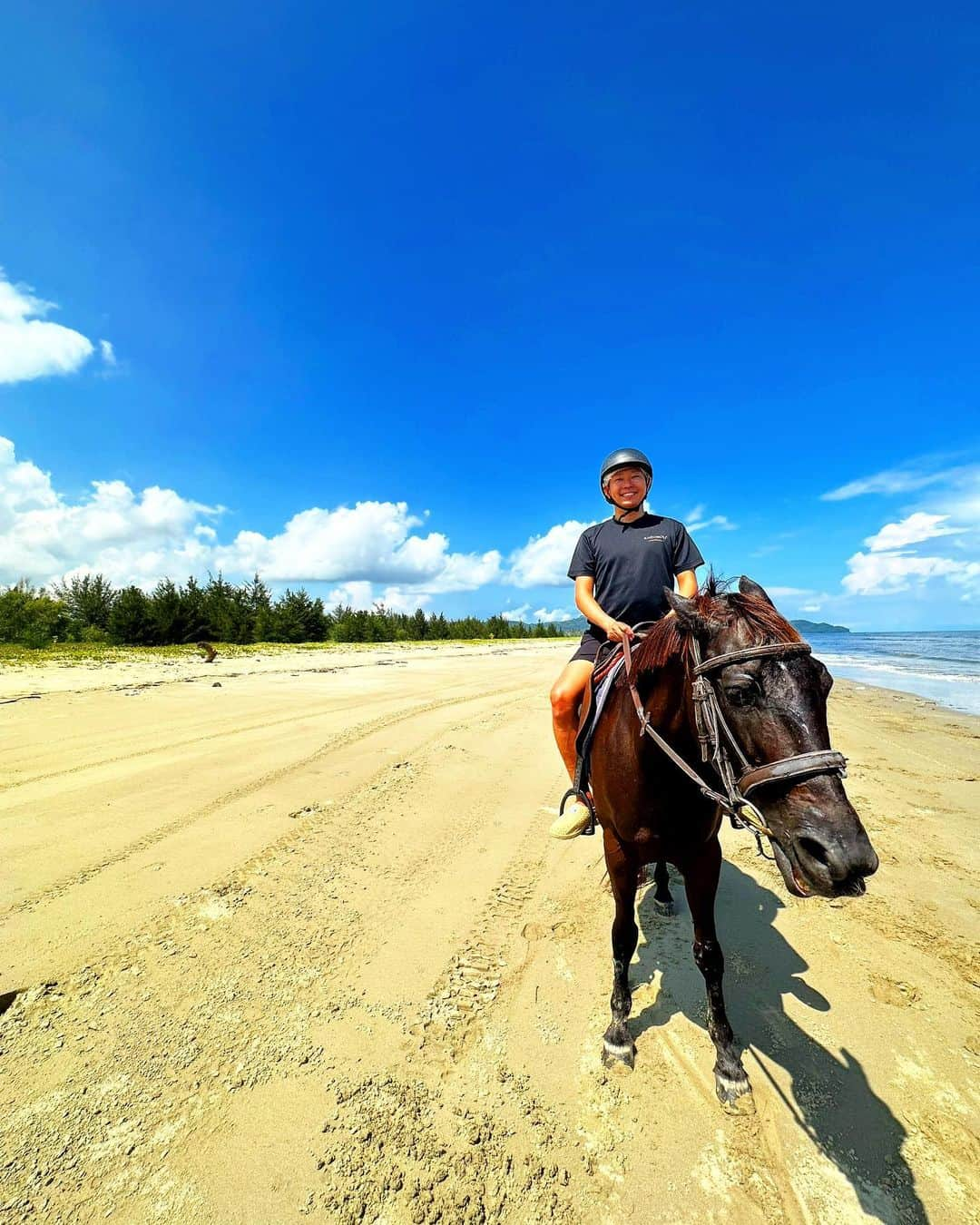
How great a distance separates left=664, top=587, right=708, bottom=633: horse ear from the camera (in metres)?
2.26

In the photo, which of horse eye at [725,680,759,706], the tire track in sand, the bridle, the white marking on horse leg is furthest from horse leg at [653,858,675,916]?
the tire track in sand

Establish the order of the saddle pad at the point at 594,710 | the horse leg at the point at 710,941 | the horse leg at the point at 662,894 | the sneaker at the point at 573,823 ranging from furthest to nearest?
the horse leg at the point at 662,894 → the sneaker at the point at 573,823 → the saddle pad at the point at 594,710 → the horse leg at the point at 710,941

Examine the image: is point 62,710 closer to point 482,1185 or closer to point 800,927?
point 482,1185

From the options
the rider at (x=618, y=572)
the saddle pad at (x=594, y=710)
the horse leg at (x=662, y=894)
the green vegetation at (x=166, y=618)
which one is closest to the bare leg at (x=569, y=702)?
the rider at (x=618, y=572)

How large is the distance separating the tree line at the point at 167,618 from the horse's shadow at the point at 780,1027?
101 feet

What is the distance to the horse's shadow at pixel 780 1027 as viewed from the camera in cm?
215

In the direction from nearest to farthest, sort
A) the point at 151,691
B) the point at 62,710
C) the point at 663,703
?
the point at 663,703, the point at 62,710, the point at 151,691

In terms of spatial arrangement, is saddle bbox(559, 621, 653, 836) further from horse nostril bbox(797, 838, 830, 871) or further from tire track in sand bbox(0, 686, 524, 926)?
tire track in sand bbox(0, 686, 524, 926)

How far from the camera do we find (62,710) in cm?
932

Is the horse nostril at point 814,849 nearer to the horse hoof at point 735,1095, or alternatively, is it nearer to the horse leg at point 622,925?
the horse leg at point 622,925

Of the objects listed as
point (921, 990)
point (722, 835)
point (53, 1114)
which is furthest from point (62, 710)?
point (921, 990)

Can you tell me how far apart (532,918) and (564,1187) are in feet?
6.24

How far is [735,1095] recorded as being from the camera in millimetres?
2479

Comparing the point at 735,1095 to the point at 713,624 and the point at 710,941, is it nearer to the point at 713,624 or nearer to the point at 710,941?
the point at 710,941
